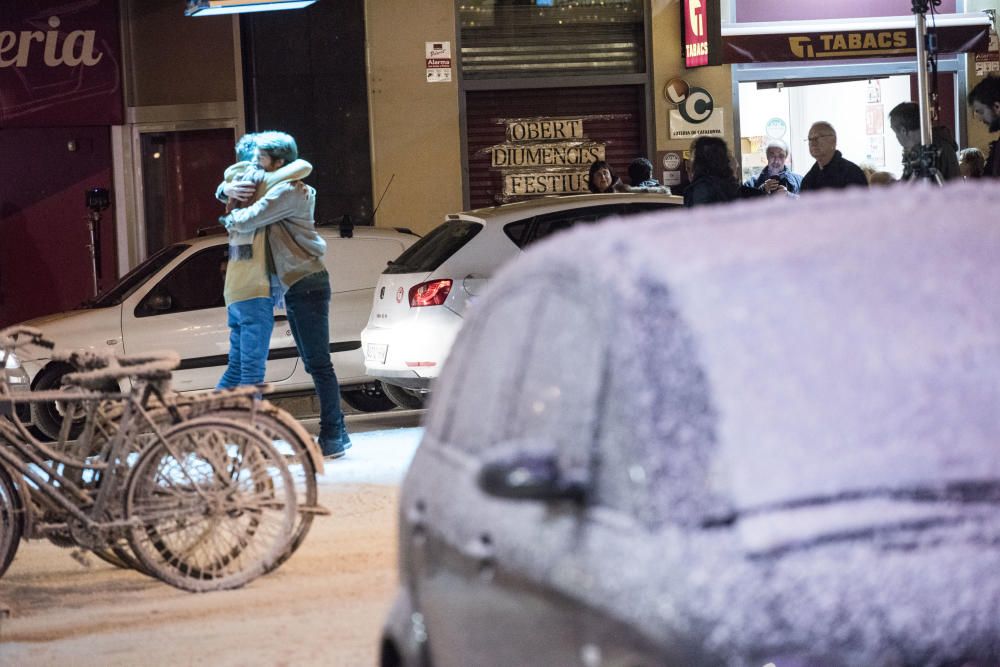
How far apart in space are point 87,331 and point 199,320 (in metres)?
0.90

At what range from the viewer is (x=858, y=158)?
1922 cm

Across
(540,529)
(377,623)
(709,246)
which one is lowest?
(377,623)

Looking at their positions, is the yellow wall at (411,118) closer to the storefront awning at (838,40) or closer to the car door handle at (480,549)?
the storefront awning at (838,40)

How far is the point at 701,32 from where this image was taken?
17.8m

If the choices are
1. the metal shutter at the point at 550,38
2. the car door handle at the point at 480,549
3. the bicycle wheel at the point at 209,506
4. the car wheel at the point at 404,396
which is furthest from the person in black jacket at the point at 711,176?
the metal shutter at the point at 550,38

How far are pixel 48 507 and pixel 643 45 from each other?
12.7 m

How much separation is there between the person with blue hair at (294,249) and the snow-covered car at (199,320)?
2.07 metres

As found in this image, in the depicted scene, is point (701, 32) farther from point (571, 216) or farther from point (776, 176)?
point (571, 216)

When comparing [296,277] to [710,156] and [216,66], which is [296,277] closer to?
[710,156]

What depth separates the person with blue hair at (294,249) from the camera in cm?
1065

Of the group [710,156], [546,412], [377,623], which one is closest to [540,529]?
[546,412]

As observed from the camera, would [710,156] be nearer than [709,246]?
No

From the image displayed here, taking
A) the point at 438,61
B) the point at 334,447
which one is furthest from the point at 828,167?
the point at 438,61

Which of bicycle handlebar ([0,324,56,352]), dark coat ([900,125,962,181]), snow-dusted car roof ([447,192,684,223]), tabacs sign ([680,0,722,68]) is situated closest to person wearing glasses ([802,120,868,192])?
dark coat ([900,125,962,181])
